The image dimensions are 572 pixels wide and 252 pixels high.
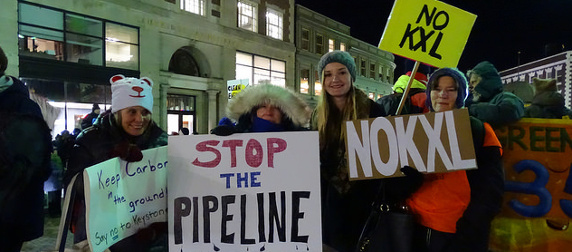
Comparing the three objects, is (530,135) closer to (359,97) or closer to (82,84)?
(359,97)

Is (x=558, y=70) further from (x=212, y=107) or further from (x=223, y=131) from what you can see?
(x=223, y=131)

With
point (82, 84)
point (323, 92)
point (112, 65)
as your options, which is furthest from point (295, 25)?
point (323, 92)

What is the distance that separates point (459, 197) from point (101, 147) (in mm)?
2375

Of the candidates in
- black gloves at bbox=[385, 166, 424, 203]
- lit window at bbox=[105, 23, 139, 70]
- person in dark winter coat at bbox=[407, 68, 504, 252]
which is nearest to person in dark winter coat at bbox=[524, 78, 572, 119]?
person in dark winter coat at bbox=[407, 68, 504, 252]

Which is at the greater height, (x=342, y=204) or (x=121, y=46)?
(x=121, y=46)

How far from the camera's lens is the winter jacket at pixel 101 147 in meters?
2.11

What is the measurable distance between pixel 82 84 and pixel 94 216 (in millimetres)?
13102

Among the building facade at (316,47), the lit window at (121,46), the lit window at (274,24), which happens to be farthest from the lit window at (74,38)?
the building facade at (316,47)

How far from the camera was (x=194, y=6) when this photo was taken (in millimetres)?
17422

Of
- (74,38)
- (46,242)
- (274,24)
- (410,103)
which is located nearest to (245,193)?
(410,103)

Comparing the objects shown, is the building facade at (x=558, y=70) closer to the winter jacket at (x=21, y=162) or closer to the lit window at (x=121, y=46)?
the lit window at (x=121, y=46)

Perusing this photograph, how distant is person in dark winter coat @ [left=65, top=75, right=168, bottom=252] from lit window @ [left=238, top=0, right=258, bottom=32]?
58.3 feet

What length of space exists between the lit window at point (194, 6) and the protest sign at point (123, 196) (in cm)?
1637

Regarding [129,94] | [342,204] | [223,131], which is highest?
[129,94]
